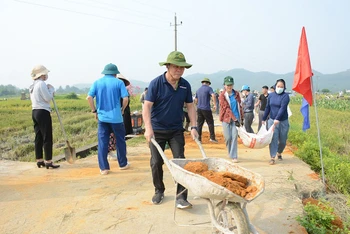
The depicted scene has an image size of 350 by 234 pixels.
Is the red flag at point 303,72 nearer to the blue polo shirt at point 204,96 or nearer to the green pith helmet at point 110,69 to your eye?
the green pith helmet at point 110,69

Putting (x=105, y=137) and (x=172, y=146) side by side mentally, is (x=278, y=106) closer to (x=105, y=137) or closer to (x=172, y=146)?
(x=172, y=146)

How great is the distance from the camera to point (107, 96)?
5172 millimetres

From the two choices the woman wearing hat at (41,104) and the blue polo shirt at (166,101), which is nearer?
the blue polo shirt at (166,101)

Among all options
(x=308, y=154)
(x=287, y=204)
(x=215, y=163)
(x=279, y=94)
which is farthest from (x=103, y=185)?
(x=308, y=154)

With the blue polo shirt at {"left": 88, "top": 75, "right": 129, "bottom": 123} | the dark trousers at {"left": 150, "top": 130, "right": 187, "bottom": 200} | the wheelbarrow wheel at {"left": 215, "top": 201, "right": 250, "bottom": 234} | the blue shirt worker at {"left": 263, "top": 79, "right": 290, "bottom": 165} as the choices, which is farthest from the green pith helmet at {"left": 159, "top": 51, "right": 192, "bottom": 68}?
Answer: the blue shirt worker at {"left": 263, "top": 79, "right": 290, "bottom": 165}

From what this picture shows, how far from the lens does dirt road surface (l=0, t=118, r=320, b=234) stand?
334 cm

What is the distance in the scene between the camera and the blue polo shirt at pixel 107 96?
515cm

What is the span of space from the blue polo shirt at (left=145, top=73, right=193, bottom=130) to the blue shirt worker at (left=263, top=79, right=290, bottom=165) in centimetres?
274

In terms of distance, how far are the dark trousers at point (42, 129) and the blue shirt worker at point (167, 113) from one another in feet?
8.63

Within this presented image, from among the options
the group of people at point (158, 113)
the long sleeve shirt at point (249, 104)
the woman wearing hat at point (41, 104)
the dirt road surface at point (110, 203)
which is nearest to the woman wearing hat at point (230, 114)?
the group of people at point (158, 113)

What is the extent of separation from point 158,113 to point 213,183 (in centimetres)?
158

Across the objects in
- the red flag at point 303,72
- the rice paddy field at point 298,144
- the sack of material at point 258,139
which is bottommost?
the rice paddy field at point 298,144

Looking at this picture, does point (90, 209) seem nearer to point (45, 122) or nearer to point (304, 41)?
point (45, 122)

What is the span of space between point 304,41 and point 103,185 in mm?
3838
